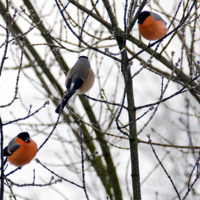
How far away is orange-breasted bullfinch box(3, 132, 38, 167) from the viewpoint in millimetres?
3342

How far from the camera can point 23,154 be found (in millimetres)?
3334

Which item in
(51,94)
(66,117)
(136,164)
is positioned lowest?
(136,164)

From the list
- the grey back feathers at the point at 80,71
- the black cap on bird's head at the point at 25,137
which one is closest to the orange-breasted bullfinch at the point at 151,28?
the grey back feathers at the point at 80,71

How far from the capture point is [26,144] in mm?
3428

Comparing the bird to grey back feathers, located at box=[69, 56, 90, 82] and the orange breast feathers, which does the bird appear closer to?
grey back feathers, located at box=[69, 56, 90, 82]

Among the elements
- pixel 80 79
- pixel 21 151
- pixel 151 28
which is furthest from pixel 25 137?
pixel 151 28

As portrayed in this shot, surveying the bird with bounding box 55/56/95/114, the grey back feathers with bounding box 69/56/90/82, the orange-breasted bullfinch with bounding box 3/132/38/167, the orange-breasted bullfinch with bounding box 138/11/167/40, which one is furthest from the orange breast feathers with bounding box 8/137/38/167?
the orange-breasted bullfinch with bounding box 138/11/167/40

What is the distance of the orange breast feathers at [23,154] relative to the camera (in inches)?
131

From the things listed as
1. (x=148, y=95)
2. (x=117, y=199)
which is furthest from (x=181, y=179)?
(x=148, y=95)

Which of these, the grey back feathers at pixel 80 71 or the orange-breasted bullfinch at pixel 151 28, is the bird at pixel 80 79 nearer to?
the grey back feathers at pixel 80 71

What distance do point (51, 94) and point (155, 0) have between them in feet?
6.51

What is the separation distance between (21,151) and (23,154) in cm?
5

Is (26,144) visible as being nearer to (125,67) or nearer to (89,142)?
(89,142)

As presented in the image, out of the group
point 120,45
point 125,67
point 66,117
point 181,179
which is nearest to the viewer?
point 125,67
